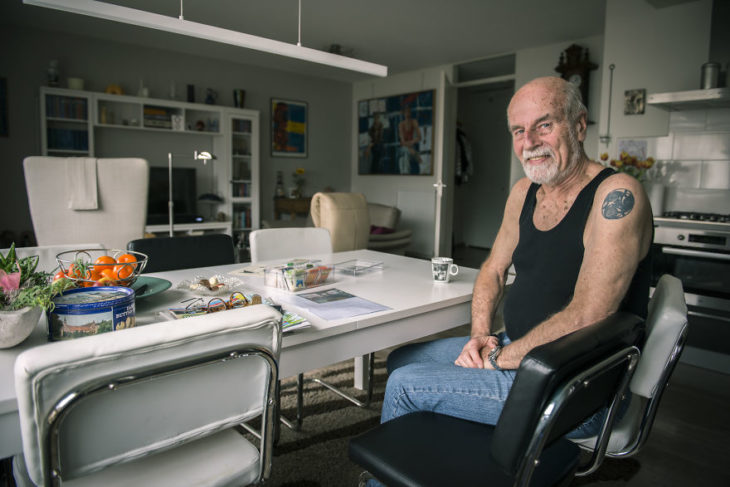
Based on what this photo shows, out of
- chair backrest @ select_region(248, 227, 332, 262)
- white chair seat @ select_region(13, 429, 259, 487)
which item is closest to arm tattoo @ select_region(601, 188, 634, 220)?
white chair seat @ select_region(13, 429, 259, 487)

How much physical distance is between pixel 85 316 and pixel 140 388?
0.32 meters

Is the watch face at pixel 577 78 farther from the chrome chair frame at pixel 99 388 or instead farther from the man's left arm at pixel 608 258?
the chrome chair frame at pixel 99 388

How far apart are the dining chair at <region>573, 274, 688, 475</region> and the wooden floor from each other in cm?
65

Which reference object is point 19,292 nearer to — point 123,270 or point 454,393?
point 123,270

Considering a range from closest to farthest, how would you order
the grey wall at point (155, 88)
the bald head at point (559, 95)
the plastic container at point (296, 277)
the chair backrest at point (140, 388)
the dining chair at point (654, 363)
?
1. the chair backrest at point (140, 388)
2. the dining chair at point (654, 363)
3. the bald head at point (559, 95)
4. the plastic container at point (296, 277)
5. the grey wall at point (155, 88)

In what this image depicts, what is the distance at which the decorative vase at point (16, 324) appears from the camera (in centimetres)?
97

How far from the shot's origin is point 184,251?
217 cm

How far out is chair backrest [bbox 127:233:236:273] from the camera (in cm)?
207

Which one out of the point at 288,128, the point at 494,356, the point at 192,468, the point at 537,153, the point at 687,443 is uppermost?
the point at 288,128

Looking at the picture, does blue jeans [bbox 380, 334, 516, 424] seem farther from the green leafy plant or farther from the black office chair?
the green leafy plant

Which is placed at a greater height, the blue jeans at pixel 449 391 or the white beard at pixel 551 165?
the white beard at pixel 551 165

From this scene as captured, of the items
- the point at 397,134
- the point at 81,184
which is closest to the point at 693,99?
the point at 81,184

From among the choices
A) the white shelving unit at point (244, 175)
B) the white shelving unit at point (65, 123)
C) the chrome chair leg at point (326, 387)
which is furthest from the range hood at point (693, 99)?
the white shelving unit at point (65, 123)

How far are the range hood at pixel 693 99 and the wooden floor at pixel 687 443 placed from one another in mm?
1822
